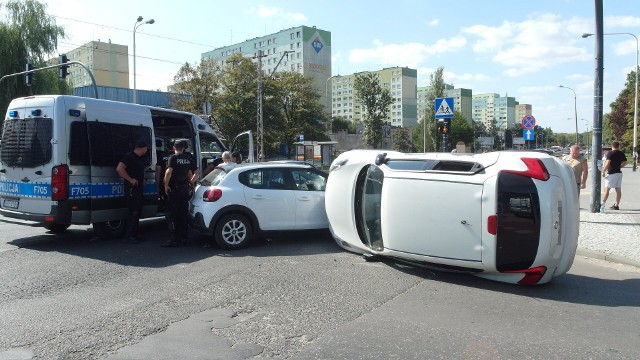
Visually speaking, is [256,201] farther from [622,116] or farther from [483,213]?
[622,116]

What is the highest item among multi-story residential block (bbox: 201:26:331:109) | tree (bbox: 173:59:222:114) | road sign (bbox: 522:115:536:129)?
multi-story residential block (bbox: 201:26:331:109)

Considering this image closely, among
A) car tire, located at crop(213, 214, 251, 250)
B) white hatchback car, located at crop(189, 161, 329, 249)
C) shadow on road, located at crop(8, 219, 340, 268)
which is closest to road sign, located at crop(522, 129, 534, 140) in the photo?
shadow on road, located at crop(8, 219, 340, 268)

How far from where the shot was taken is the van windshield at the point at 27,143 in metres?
7.85

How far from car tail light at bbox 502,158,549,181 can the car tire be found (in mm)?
4379

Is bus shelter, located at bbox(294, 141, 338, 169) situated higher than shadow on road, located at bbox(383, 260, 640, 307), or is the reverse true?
bus shelter, located at bbox(294, 141, 338, 169)

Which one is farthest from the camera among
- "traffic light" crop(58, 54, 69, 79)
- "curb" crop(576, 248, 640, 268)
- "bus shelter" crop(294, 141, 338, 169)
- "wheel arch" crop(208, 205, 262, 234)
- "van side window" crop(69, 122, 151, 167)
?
"bus shelter" crop(294, 141, 338, 169)

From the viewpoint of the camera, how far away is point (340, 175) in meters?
7.27

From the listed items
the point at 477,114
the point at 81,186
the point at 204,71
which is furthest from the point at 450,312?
the point at 477,114

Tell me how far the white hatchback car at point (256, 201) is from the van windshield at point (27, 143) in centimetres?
252

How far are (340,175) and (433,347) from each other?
11.8ft

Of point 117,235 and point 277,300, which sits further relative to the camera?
point 117,235

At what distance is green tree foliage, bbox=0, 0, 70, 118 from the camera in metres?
31.2

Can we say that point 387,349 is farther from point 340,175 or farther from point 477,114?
point 477,114

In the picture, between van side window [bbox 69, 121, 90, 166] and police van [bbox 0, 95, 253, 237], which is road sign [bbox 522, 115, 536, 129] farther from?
van side window [bbox 69, 121, 90, 166]
